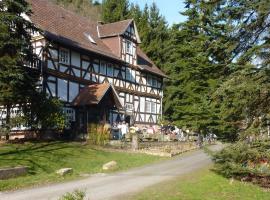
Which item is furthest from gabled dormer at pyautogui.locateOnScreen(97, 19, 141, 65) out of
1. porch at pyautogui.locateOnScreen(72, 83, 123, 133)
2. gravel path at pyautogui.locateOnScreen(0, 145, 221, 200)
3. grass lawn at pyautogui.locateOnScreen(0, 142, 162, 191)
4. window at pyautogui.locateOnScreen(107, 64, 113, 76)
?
gravel path at pyautogui.locateOnScreen(0, 145, 221, 200)

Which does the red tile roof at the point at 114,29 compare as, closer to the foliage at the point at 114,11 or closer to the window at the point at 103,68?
the window at the point at 103,68

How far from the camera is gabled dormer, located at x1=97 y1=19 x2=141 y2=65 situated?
4278cm

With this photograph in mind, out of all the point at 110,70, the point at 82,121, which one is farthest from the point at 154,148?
the point at 110,70

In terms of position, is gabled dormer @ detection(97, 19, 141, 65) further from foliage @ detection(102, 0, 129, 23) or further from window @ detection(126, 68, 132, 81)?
foliage @ detection(102, 0, 129, 23)

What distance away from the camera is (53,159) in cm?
2252

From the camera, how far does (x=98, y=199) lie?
1345 cm

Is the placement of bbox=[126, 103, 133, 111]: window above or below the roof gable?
below

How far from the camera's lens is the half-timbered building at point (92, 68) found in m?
34.2

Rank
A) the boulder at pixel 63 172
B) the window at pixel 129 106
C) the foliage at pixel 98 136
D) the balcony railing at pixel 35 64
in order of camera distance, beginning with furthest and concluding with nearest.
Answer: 1. the window at pixel 129 106
2. the balcony railing at pixel 35 64
3. the foliage at pixel 98 136
4. the boulder at pixel 63 172

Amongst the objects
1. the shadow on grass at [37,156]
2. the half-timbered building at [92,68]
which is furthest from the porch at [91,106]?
the shadow on grass at [37,156]

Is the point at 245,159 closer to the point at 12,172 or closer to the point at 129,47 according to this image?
the point at 12,172

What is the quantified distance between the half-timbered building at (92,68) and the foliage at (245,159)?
18677 mm

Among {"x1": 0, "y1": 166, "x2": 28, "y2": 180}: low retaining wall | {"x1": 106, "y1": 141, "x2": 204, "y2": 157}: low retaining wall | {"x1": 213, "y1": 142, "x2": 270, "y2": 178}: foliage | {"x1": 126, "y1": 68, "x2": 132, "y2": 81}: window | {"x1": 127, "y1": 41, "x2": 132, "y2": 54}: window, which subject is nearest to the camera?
{"x1": 213, "y1": 142, "x2": 270, "y2": 178}: foliage

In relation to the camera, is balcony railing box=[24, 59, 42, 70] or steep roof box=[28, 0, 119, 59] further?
steep roof box=[28, 0, 119, 59]
